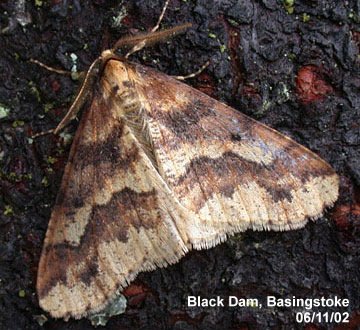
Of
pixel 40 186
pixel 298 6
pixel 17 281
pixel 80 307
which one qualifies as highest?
pixel 298 6

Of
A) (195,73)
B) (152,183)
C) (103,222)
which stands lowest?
(103,222)

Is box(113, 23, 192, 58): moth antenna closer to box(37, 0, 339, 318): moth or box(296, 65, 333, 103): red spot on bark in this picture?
box(37, 0, 339, 318): moth

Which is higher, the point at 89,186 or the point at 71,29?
Answer: the point at 71,29

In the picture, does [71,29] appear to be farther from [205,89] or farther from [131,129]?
[205,89]

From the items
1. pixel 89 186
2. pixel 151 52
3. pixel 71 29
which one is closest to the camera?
pixel 71 29

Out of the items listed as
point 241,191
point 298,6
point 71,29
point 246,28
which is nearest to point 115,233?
point 241,191

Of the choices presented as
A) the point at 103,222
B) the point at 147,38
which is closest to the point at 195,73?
the point at 147,38

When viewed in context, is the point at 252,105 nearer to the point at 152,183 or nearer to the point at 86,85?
the point at 152,183
